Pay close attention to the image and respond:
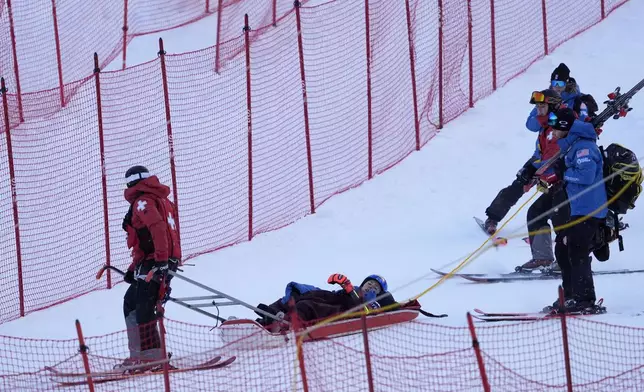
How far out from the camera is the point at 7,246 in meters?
14.2

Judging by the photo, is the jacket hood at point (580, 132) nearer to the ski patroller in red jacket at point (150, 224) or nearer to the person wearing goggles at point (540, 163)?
the person wearing goggles at point (540, 163)

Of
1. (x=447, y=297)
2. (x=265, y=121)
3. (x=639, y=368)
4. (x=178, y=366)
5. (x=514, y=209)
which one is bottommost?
(x=639, y=368)

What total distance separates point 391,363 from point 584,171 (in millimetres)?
2483

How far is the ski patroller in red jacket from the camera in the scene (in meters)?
10.1

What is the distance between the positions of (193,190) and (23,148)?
3034 millimetres

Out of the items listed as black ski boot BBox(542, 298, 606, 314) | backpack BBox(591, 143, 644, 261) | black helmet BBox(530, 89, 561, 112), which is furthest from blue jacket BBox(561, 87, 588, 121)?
black ski boot BBox(542, 298, 606, 314)

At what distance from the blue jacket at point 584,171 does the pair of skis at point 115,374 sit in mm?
3318

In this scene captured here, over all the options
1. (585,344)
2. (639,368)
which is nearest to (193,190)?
(585,344)

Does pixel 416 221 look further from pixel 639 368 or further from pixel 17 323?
pixel 639 368

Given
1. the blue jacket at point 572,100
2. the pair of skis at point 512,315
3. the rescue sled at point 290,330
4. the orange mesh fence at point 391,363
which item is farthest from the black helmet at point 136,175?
A: the blue jacket at point 572,100

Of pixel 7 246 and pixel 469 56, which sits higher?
pixel 469 56

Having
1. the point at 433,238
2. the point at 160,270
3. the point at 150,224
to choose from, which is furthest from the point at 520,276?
the point at 150,224

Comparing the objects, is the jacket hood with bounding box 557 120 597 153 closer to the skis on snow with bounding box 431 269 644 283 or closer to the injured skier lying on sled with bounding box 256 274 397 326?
the skis on snow with bounding box 431 269 644 283

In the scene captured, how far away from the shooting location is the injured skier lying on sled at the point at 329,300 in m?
10.5
